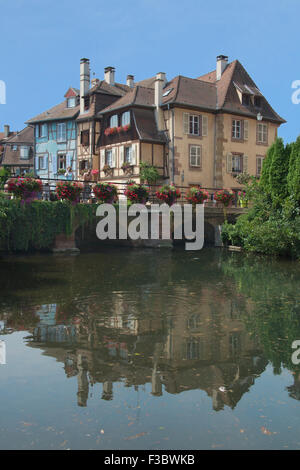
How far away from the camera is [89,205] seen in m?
23.2

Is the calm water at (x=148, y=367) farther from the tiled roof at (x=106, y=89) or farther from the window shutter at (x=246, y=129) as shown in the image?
the tiled roof at (x=106, y=89)

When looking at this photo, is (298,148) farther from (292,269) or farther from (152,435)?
(152,435)

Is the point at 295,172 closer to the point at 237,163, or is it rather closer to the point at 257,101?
the point at 237,163

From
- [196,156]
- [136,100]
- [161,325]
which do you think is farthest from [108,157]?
[161,325]

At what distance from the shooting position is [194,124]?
35.5m

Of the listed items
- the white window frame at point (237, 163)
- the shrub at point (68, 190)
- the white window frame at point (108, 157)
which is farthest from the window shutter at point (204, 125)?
the shrub at point (68, 190)

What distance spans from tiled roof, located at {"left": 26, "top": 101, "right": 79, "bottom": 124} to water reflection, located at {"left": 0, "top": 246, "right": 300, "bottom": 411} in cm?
2896

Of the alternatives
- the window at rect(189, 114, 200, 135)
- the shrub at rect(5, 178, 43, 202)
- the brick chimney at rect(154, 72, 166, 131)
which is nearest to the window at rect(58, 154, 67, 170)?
the brick chimney at rect(154, 72, 166, 131)

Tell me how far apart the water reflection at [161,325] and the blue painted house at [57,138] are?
28.1 meters

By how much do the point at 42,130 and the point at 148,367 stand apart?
138 feet

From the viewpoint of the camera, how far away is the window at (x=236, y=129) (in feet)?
122

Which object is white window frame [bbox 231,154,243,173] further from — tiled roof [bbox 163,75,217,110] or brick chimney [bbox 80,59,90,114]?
brick chimney [bbox 80,59,90,114]

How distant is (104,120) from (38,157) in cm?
1066

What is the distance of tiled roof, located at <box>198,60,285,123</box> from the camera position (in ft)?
120
